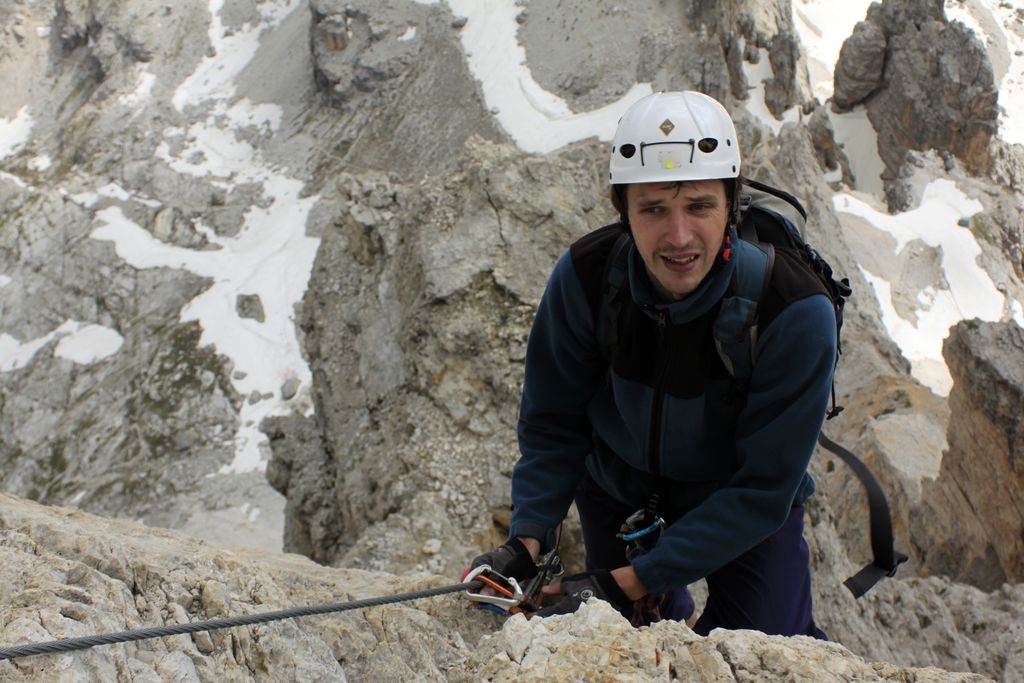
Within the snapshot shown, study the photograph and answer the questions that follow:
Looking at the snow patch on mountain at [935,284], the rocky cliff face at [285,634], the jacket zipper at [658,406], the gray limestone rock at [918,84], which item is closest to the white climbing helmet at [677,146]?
the jacket zipper at [658,406]

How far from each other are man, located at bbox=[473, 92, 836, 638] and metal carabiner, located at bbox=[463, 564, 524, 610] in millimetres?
71

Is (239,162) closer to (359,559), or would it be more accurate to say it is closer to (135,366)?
(135,366)

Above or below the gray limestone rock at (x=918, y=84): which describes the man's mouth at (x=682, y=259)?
above

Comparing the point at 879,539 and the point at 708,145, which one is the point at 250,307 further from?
the point at 708,145

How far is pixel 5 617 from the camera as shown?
10.4 feet

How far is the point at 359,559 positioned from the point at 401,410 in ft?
8.08

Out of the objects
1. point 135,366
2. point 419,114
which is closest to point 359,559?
point 135,366

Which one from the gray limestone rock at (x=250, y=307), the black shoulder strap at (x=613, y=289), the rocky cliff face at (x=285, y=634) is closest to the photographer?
the rocky cliff face at (x=285, y=634)

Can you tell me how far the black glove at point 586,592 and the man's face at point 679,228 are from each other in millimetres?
1546

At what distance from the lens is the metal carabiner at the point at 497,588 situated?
4.17m

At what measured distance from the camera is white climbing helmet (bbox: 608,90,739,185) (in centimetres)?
372

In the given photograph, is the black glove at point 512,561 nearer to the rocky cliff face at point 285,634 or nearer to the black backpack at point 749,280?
the rocky cliff face at point 285,634

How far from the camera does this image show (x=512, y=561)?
14.0 ft

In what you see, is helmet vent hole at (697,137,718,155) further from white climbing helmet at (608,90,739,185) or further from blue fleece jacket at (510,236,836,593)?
blue fleece jacket at (510,236,836,593)
